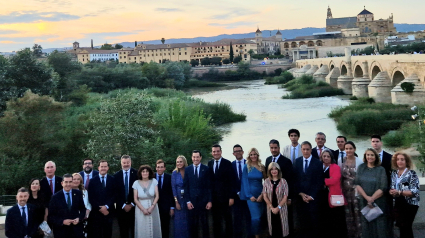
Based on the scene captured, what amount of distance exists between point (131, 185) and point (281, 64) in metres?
59.4

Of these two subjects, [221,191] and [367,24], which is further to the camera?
[367,24]

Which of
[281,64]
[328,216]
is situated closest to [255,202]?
[328,216]

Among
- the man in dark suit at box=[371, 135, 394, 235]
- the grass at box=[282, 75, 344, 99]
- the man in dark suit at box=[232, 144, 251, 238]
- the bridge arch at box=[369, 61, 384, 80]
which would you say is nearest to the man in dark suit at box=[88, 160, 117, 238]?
the man in dark suit at box=[232, 144, 251, 238]

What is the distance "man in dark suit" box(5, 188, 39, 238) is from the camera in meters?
3.62

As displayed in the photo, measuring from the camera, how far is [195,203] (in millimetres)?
4184

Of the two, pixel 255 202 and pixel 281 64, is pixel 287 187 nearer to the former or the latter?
pixel 255 202

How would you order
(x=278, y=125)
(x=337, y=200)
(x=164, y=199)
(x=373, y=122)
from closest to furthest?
(x=337, y=200), (x=164, y=199), (x=373, y=122), (x=278, y=125)

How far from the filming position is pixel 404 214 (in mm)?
3684

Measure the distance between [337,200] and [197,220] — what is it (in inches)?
50.2

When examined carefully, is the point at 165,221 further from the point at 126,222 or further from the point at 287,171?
the point at 287,171

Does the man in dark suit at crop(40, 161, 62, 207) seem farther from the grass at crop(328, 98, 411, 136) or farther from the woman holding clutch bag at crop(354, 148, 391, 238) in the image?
the grass at crop(328, 98, 411, 136)

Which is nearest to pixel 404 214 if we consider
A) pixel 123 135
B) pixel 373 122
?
pixel 123 135

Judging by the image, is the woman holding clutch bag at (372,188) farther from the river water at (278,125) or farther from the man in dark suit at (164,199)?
the river water at (278,125)

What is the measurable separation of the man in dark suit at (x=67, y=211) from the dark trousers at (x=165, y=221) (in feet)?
2.31
